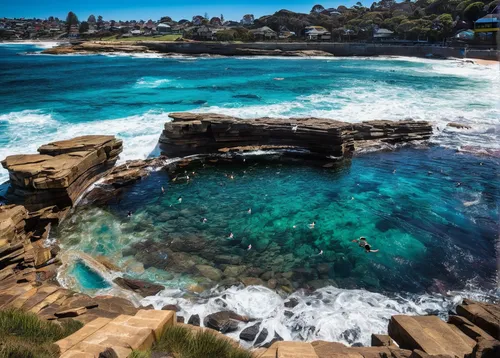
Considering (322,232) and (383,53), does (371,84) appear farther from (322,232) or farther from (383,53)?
(383,53)

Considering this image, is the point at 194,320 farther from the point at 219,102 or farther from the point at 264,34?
the point at 264,34

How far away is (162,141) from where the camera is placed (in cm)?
2295

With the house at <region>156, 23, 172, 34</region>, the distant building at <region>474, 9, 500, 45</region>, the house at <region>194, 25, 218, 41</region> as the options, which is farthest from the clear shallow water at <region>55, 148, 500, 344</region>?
the house at <region>156, 23, 172, 34</region>

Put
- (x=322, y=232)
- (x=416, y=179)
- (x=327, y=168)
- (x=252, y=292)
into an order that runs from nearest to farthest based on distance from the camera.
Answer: (x=252, y=292) < (x=322, y=232) < (x=416, y=179) < (x=327, y=168)

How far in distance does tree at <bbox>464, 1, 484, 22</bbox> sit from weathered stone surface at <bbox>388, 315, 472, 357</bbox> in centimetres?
12119

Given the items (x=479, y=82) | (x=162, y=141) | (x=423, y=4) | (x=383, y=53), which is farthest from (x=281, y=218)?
(x=423, y=4)

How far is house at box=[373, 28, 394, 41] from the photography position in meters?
119

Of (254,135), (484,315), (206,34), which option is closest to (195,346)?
(484,315)

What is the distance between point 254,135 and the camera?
2388 cm

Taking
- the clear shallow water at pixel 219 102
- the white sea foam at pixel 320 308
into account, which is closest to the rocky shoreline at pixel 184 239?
the white sea foam at pixel 320 308

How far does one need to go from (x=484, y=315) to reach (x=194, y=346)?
22.0ft

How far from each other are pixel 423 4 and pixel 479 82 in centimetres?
13647

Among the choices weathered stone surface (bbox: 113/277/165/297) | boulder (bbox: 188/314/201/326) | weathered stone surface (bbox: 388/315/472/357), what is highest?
weathered stone surface (bbox: 388/315/472/357)

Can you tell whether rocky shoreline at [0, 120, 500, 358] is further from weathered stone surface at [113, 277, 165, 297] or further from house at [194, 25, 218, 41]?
house at [194, 25, 218, 41]
